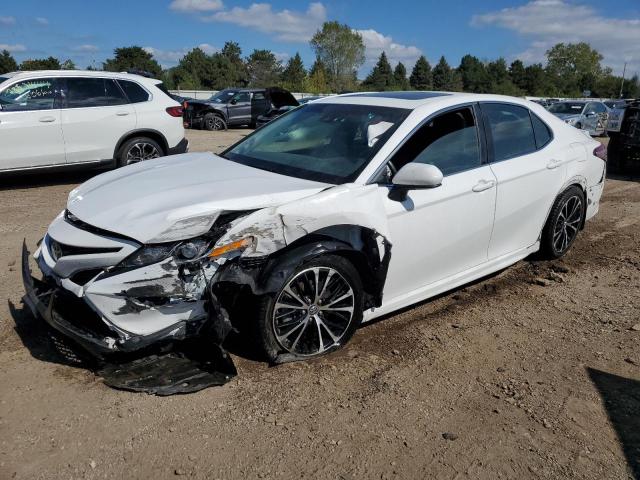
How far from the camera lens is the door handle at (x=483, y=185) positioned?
4.09 metres

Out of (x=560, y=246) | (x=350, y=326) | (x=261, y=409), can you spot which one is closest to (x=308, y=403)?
(x=261, y=409)

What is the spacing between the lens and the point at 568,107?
20.5 metres

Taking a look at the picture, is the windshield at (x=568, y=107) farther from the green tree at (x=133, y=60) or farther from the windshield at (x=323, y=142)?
the green tree at (x=133, y=60)

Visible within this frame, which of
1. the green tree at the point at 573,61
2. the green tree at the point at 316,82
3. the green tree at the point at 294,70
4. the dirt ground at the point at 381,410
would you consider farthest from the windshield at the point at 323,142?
the green tree at the point at 573,61

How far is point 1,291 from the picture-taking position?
444 cm

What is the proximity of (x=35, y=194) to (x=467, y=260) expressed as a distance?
6.71 meters

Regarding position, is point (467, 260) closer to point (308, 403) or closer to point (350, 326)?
point (350, 326)

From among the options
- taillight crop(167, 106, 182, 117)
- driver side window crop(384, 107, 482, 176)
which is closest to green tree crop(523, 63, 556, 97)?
taillight crop(167, 106, 182, 117)

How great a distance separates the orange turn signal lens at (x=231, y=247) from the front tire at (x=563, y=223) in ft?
10.6

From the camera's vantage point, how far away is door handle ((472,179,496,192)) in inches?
161

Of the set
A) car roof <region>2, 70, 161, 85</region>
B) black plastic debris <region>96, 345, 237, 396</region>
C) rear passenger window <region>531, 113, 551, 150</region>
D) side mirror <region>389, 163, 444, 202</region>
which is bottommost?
black plastic debris <region>96, 345, 237, 396</region>

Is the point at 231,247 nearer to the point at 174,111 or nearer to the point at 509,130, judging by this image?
the point at 509,130

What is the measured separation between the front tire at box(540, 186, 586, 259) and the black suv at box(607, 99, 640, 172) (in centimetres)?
692

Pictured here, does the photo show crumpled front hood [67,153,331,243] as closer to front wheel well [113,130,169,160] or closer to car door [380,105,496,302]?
car door [380,105,496,302]
